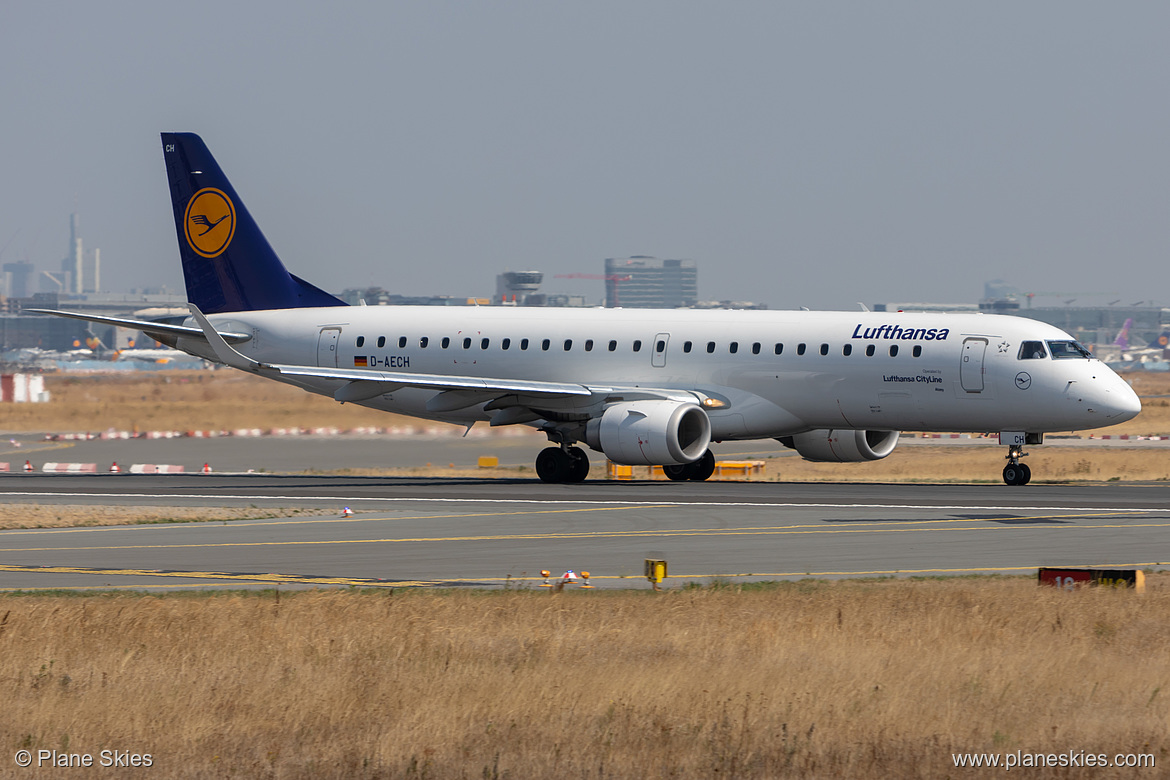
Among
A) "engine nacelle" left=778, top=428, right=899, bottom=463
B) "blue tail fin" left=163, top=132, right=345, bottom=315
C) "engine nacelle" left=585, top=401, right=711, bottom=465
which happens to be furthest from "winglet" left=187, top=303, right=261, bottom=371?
"engine nacelle" left=778, top=428, right=899, bottom=463

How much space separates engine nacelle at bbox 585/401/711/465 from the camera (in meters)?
38.8

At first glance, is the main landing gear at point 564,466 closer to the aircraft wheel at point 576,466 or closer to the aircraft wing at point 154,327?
the aircraft wheel at point 576,466

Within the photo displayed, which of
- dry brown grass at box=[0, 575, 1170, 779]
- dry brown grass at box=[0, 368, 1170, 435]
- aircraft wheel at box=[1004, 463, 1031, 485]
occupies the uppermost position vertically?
dry brown grass at box=[0, 575, 1170, 779]

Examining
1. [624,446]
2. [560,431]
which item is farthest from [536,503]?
[560,431]

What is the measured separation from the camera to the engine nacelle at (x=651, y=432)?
38750 mm

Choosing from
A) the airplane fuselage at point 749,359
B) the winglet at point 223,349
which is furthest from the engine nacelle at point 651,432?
the winglet at point 223,349

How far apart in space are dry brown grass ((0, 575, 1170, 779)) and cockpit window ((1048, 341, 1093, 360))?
19.5 metres

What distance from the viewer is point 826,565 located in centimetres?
2314

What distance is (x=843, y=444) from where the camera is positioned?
140ft

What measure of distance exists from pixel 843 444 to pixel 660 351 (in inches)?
219

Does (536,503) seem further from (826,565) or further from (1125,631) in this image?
(1125,631)

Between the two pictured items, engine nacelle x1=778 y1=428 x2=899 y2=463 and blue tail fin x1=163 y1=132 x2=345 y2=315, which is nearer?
engine nacelle x1=778 y1=428 x2=899 y2=463

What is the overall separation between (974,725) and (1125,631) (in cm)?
Result: 516

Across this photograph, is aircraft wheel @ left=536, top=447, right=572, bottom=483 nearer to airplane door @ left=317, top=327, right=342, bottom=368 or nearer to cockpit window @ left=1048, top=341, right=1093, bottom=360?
airplane door @ left=317, top=327, right=342, bottom=368
